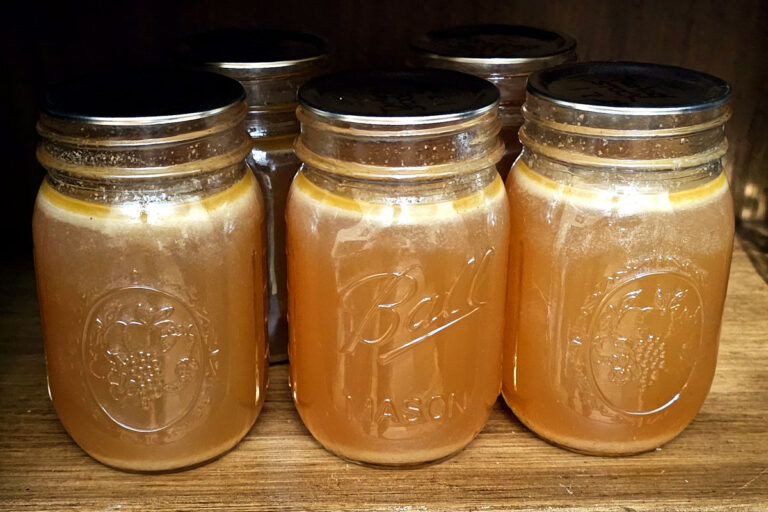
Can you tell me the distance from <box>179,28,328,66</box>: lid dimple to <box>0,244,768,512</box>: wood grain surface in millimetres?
311

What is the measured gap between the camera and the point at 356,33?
3.50ft

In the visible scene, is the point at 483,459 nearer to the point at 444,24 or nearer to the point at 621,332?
the point at 621,332

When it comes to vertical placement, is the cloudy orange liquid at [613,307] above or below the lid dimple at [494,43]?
below

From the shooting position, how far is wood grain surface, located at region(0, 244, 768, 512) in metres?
0.71

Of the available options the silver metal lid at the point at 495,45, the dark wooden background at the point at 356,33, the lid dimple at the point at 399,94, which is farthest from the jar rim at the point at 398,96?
the dark wooden background at the point at 356,33

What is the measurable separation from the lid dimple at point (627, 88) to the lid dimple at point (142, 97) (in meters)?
0.24

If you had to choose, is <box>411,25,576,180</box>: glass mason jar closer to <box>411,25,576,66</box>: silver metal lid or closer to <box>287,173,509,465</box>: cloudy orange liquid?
<box>411,25,576,66</box>: silver metal lid

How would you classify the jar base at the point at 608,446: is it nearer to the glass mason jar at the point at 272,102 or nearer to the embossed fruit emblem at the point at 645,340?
the embossed fruit emblem at the point at 645,340

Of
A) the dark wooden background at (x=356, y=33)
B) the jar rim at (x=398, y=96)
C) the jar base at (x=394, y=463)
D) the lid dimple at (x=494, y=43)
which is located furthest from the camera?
the dark wooden background at (x=356, y=33)

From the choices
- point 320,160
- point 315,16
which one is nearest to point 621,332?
point 320,160

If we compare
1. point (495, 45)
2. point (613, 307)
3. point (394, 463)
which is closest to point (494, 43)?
point (495, 45)

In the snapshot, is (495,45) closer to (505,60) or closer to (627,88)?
(505,60)

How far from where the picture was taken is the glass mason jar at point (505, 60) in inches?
32.3

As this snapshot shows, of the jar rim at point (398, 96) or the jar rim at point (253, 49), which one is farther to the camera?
the jar rim at point (253, 49)
